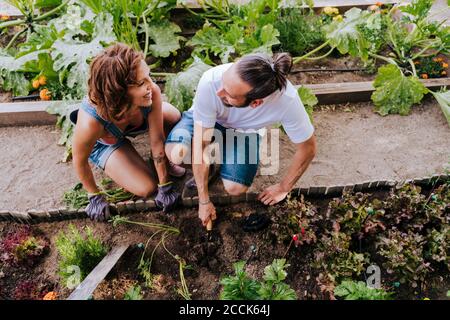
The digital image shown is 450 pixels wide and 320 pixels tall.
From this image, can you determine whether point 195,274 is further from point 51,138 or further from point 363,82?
point 363,82

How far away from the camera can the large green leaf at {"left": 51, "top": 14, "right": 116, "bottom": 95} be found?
281 cm

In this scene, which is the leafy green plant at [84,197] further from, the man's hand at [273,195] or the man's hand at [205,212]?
the man's hand at [273,195]

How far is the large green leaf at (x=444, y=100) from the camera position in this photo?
10.5ft

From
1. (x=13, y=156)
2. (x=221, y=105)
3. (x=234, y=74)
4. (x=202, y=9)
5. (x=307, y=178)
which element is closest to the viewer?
(x=234, y=74)

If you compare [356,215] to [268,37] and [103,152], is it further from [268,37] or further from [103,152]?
[103,152]

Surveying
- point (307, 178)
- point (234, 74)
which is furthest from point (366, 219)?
point (234, 74)

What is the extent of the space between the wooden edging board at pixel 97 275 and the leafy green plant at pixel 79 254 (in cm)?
7

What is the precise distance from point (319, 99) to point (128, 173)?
6.17ft

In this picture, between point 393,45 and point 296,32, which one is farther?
point 393,45

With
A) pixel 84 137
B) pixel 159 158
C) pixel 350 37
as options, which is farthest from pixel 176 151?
pixel 350 37

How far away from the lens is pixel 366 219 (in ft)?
7.85

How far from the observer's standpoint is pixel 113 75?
197 cm

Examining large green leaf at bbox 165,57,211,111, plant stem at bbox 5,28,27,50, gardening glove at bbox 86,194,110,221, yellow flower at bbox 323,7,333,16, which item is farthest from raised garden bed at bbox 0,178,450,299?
yellow flower at bbox 323,7,333,16

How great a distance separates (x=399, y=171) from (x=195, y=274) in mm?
1797
